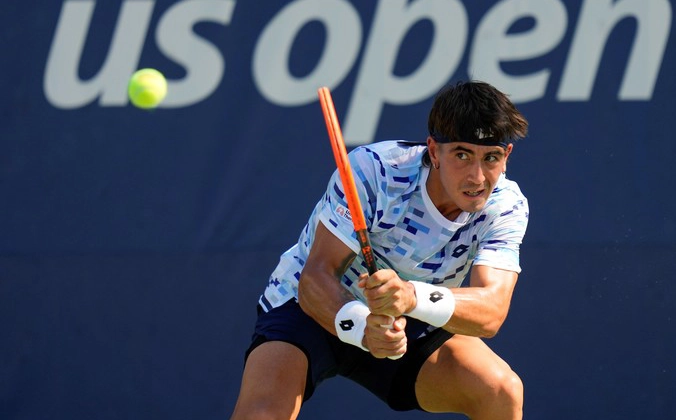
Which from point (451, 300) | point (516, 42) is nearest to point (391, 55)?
point (516, 42)

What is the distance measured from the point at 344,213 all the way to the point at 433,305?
0.43 metres

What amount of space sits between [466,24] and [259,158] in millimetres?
1040

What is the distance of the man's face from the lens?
12.2 ft

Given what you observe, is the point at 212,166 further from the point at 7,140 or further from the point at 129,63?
the point at 7,140

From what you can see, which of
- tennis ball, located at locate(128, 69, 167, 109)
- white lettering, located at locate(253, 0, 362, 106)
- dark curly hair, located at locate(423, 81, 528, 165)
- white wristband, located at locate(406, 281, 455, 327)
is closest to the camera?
white wristband, located at locate(406, 281, 455, 327)

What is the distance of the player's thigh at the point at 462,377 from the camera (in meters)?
3.83

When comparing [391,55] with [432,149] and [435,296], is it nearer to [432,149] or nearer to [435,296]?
[432,149]

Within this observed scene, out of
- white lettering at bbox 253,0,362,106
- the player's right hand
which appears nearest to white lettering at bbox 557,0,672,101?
white lettering at bbox 253,0,362,106

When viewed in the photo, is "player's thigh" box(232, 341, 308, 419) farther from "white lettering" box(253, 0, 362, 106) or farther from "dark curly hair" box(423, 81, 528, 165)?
"white lettering" box(253, 0, 362, 106)

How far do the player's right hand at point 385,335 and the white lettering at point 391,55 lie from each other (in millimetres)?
1928

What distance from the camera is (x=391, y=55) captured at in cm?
530

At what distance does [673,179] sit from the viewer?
209 inches

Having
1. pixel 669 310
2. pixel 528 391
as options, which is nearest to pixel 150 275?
pixel 528 391

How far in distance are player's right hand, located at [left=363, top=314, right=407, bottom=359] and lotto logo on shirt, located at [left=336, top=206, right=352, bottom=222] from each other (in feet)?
1.30
